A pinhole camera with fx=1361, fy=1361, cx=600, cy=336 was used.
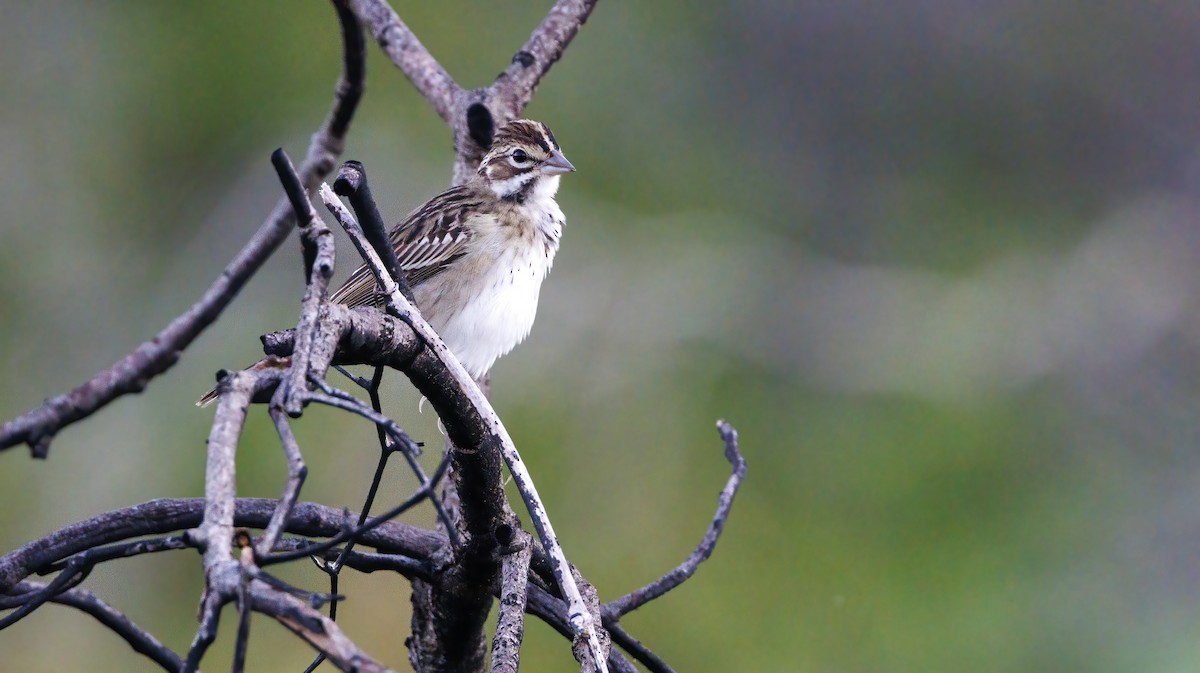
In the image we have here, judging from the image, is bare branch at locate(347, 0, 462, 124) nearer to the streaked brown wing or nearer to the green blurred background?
the streaked brown wing

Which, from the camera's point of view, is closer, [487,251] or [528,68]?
[528,68]

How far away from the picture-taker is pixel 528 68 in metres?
3.54

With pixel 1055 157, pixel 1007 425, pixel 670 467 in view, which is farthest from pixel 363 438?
pixel 1055 157

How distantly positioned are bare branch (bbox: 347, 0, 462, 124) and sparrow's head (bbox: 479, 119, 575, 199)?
0.22m

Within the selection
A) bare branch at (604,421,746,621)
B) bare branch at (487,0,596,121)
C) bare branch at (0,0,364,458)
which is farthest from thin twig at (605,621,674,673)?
bare branch at (487,0,596,121)

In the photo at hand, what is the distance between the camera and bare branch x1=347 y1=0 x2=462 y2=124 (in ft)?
11.6

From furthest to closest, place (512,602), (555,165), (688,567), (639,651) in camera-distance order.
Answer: (555,165)
(688,567)
(639,651)
(512,602)

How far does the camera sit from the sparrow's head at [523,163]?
3789 millimetres

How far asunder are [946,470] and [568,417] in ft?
5.30

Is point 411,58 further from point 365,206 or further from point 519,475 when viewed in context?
point 519,475

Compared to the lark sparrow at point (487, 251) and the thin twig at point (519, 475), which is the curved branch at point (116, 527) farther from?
the lark sparrow at point (487, 251)

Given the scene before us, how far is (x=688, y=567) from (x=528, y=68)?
160 centimetres

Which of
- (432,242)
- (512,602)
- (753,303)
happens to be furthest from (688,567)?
(753,303)

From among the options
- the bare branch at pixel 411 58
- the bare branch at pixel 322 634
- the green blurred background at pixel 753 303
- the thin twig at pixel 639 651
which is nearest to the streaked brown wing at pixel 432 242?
the bare branch at pixel 411 58
